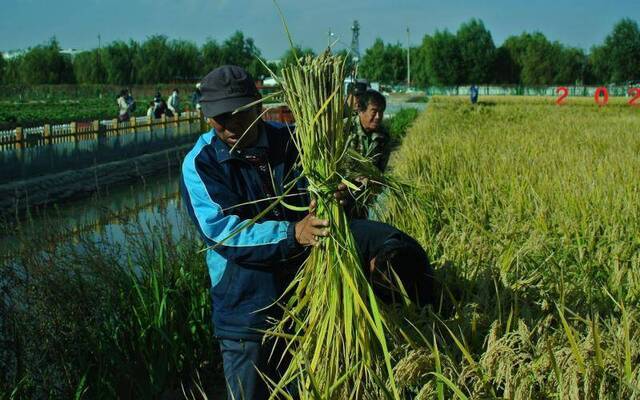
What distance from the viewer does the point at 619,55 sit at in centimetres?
7506

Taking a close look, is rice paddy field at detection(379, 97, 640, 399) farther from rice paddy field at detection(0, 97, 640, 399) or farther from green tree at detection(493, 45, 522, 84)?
green tree at detection(493, 45, 522, 84)

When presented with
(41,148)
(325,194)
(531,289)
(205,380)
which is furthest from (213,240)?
(41,148)

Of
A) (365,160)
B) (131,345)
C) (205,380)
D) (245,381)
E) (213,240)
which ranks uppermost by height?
(365,160)

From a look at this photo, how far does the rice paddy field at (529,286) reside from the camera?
2178 millimetres

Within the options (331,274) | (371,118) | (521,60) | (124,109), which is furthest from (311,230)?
(521,60)

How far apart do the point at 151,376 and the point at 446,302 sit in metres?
1.40

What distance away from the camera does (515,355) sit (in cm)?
226

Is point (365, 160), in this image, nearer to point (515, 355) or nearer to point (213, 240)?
point (213, 240)

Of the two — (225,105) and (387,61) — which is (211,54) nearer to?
(387,61)

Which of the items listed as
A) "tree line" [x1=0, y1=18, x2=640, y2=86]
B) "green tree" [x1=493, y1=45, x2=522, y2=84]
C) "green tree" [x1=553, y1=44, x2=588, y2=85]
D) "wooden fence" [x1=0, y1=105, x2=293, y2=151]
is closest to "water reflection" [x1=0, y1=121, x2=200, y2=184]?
"wooden fence" [x1=0, y1=105, x2=293, y2=151]

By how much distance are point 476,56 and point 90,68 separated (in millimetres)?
40592

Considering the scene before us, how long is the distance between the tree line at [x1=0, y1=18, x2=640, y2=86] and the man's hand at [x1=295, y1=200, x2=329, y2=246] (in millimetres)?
64944

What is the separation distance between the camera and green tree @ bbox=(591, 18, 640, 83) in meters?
74.7

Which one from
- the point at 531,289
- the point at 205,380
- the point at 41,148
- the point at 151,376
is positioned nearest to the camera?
the point at 531,289
